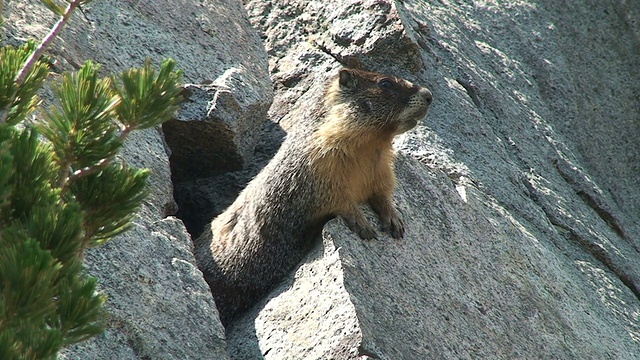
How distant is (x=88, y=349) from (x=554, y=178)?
4857 mm

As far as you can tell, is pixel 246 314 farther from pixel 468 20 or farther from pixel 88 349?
pixel 468 20

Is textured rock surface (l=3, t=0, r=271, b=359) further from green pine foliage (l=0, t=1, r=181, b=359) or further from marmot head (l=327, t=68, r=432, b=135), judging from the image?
green pine foliage (l=0, t=1, r=181, b=359)

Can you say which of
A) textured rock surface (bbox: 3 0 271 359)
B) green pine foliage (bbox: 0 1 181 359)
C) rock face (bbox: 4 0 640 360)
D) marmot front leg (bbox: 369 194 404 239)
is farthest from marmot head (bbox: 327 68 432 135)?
green pine foliage (bbox: 0 1 181 359)

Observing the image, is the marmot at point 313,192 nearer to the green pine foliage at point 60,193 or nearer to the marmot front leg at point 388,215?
the marmot front leg at point 388,215

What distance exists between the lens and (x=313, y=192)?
6426mm

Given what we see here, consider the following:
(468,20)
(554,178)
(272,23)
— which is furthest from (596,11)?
(272,23)

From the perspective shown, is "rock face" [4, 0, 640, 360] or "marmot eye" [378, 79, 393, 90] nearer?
"rock face" [4, 0, 640, 360]

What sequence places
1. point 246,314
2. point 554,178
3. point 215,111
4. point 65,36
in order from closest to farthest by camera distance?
point 246,314
point 65,36
point 215,111
point 554,178

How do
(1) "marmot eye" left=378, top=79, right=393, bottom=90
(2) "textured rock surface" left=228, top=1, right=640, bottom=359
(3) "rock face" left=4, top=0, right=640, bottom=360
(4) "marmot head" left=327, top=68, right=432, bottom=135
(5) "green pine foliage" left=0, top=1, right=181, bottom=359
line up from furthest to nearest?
(1) "marmot eye" left=378, top=79, right=393, bottom=90 → (4) "marmot head" left=327, top=68, right=432, bottom=135 → (2) "textured rock surface" left=228, top=1, right=640, bottom=359 → (3) "rock face" left=4, top=0, right=640, bottom=360 → (5) "green pine foliage" left=0, top=1, right=181, bottom=359

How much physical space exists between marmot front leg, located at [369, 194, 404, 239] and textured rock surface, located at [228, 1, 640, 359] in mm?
89

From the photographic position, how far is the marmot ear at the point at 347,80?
695cm

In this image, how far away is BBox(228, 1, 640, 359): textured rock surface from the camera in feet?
19.0

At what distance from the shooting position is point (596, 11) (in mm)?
9953

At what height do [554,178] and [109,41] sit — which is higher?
[109,41]
